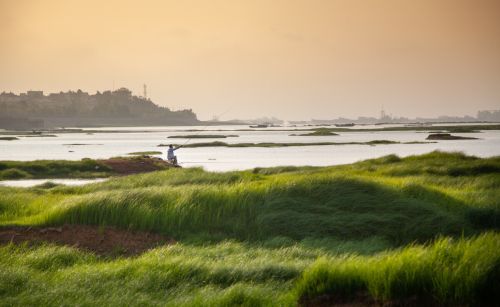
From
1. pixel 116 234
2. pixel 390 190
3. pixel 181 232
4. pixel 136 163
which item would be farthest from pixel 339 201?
pixel 136 163

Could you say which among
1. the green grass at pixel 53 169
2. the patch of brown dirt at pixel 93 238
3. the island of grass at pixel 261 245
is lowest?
the green grass at pixel 53 169

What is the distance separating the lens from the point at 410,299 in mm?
8570

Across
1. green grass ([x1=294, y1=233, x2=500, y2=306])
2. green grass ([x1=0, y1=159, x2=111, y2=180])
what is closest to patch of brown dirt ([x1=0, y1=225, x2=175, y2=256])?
green grass ([x1=294, y1=233, x2=500, y2=306])

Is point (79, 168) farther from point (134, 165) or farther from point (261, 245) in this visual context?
point (261, 245)

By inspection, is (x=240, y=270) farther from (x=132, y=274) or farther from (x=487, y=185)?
(x=487, y=185)

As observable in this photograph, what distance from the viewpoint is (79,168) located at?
46094 millimetres

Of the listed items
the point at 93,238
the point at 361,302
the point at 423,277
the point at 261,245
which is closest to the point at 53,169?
the point at 93,238

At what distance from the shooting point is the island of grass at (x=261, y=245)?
9.09 meters

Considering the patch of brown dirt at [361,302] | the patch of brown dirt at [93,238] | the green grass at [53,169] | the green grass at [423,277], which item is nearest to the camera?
the green grass at [423,277]

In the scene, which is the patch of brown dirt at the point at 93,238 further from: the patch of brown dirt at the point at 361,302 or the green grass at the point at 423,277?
the patch of brown dirt at the point at 361,302

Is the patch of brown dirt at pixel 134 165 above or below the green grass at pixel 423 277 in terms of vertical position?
below

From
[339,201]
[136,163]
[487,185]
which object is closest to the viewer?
[339,201]

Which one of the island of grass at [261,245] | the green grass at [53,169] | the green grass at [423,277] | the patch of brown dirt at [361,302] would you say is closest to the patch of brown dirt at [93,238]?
the island of grass at [261,245]

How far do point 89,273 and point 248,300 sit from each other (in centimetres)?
350
